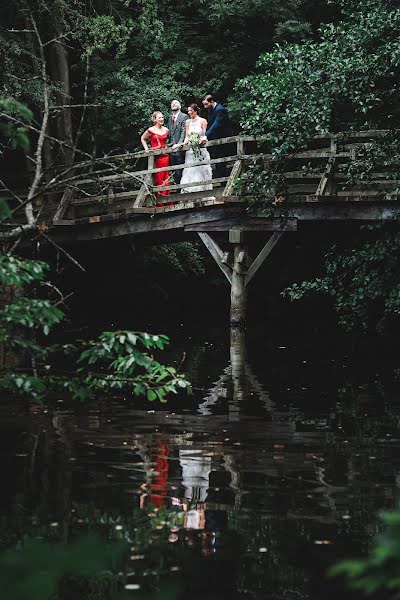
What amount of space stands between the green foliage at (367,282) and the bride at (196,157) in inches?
107

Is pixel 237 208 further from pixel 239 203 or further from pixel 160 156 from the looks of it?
pixel 160 156

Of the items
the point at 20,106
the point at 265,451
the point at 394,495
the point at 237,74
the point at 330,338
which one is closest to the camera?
the point at 20,106

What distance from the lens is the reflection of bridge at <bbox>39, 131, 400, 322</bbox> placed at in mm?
17609

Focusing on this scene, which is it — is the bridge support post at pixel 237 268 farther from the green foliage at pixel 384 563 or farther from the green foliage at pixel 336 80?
the green foliage at pixel 384 563

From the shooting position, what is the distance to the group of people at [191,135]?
18.4 meters

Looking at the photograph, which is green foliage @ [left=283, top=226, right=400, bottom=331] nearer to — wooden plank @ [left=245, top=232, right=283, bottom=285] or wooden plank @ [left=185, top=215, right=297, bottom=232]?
wooden plank @ [left=245, top=232, right=283, bottom=285]

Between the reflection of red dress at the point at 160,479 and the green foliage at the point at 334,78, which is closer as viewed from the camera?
the reflection of red dress at the point at 160,479

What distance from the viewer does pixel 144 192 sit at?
19.7m

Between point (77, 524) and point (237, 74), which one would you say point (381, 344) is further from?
point (77, 524)

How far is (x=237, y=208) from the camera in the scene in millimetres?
19516

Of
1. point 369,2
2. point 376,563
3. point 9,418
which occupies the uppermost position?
point 369,2

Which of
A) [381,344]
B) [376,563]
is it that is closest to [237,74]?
[381,344]

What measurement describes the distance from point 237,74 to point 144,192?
9.00 metres

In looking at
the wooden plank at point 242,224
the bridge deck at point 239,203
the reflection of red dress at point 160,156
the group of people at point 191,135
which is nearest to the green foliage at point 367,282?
the bridge deck at point 239,203
